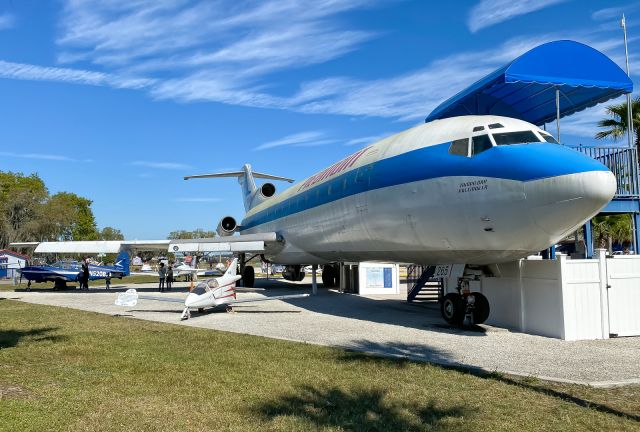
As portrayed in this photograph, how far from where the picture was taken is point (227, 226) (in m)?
30.0

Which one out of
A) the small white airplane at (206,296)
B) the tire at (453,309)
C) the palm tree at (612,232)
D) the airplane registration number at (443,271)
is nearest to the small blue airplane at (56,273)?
the small white airplane at (206,296)

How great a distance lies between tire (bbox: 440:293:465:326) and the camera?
11.2 m

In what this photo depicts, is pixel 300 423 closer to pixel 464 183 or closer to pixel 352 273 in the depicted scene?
pixel 464 183

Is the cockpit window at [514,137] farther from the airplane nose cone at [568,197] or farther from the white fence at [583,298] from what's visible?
the white fence at [583,298]

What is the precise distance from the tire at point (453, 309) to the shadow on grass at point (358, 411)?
18.9 feet

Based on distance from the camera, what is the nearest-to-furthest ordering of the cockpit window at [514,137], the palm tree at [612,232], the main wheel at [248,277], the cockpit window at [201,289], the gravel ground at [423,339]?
the gravel ground at [423,339]
the cockpit window at [514,137]
the cockpit window at [201,289]
the main wheel at [248,277]
the palm tree at [612,232]

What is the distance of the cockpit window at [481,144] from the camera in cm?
A: 983

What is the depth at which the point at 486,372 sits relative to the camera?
7133 mm

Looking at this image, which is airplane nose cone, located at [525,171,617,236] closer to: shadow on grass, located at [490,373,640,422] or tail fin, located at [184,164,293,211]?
shadow on grass, located at [490,373,640,422]

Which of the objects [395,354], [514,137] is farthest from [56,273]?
[514,137]

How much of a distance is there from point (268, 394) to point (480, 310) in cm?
686

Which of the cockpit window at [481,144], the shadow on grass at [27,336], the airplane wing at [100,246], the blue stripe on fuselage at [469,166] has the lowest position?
the shadow on grass at [27,336]

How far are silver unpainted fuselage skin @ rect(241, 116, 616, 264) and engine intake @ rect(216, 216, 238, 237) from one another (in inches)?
607

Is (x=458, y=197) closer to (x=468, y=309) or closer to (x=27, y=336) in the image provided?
(x=468, y=309)
